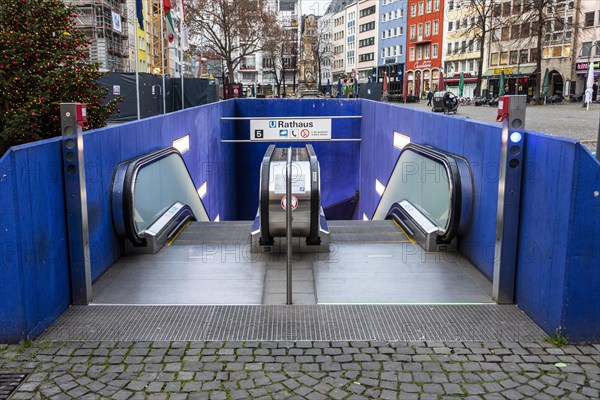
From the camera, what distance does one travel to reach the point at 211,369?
485 centimetres

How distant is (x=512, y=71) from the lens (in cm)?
6912

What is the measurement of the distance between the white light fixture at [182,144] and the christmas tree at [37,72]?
171 centimetres

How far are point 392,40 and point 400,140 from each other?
92.4 metres

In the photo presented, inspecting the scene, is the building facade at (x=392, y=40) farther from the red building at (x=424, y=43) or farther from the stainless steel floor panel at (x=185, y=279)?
the stainless steel floor panel at (x=185, y=279)

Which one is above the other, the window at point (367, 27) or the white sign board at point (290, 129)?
the window at point (367, 27)

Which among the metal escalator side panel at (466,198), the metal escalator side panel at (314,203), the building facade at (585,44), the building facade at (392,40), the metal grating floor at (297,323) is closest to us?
the metal grating floor at (297,323)

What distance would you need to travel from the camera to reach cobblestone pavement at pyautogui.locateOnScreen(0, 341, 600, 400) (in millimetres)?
4512

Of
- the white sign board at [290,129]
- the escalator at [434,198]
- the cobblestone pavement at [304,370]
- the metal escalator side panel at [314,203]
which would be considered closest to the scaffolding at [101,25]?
the white sign board at [290,129]

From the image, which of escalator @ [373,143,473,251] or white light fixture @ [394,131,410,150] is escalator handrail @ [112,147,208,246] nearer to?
escalator @ [373,143,473,251]

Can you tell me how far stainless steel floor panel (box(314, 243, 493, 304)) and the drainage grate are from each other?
9.60 ft

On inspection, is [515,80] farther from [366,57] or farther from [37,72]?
[37,72]

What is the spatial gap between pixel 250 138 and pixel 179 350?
19249 mm

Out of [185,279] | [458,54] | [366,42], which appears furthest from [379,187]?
[366,42]

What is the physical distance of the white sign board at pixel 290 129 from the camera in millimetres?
23344
